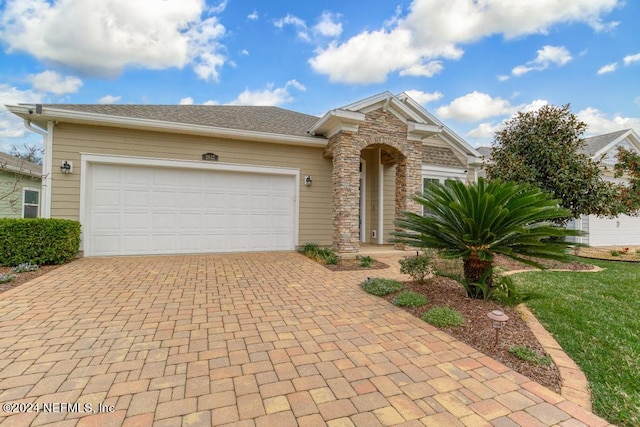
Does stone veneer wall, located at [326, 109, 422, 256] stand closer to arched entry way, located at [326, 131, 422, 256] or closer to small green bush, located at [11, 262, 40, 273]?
arched entry way, located at [326, 131, 422, 256]

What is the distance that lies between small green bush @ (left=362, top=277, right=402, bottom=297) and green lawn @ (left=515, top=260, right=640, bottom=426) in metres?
1.84

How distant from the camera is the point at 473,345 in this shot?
9.39ft

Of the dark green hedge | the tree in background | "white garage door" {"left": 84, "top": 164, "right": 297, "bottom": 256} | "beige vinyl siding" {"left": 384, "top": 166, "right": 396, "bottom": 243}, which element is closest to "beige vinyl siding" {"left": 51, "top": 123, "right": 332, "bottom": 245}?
"white garage door" {"left": 84, "top": 164, "right": 297, "bottom": 256}

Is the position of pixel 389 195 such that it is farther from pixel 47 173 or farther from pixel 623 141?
pixel 623 141

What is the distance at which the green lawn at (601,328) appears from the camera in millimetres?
2059

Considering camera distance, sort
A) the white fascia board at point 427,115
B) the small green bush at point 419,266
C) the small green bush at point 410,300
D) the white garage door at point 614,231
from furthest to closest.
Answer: the white garage door at point 614,231 < the white fascia board at point 427,115 < the small green bush at point 419,266 < the small green bush at point 410,300

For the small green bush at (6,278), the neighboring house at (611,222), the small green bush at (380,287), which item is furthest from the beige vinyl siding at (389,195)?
the small green bush at (6,278)

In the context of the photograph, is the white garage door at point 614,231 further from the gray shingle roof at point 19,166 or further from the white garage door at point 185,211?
the gray shingle roof at point 19,166

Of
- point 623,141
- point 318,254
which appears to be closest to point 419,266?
point 318,254

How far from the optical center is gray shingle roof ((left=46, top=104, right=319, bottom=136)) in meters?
7.38

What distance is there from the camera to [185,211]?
25.8 feet

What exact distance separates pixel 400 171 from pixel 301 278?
513 centimetres

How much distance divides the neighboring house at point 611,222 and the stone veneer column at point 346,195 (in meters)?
8.40

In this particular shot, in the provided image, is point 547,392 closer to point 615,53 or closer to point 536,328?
point 536,328
